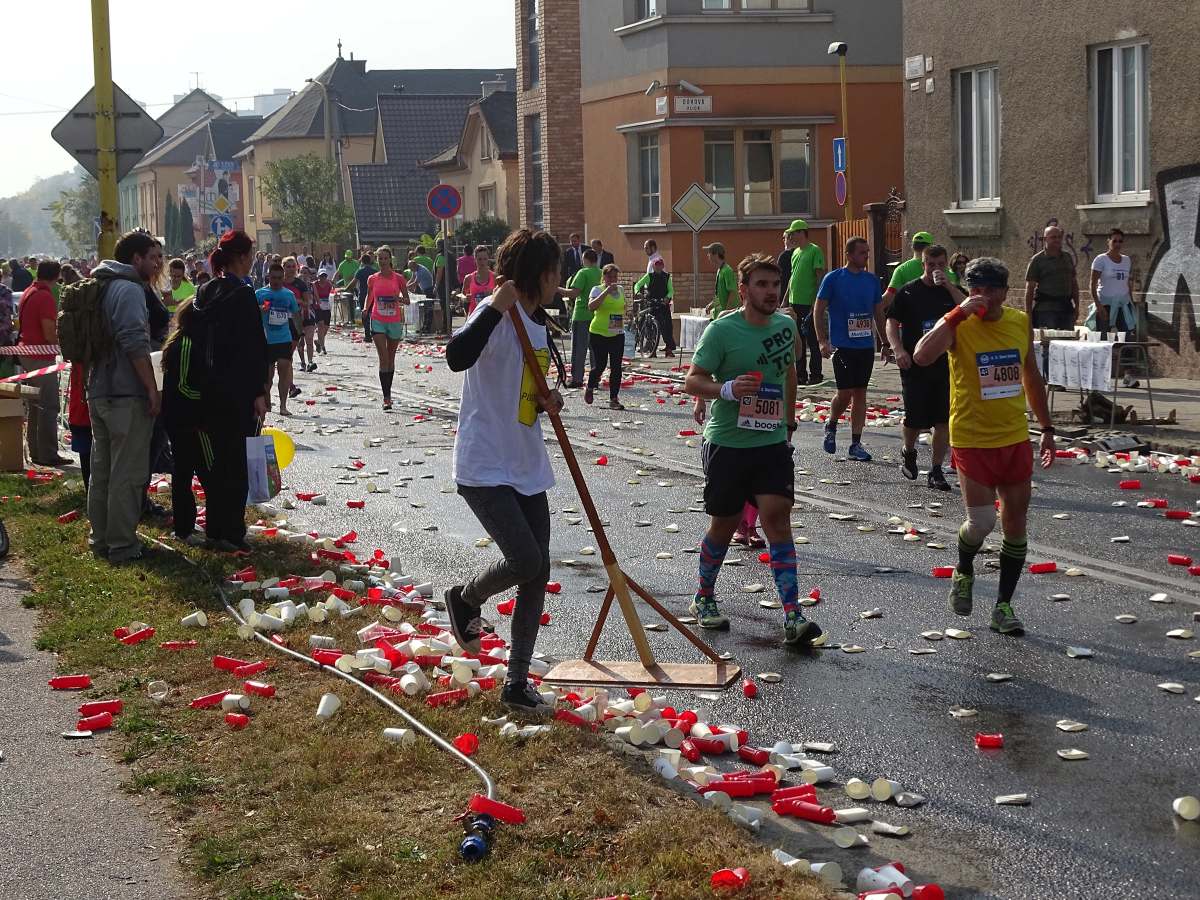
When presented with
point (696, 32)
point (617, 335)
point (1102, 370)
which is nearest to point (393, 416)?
point (617, 335)

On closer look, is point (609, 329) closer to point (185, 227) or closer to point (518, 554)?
point (518, 554)

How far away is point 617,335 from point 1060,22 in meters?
7.50

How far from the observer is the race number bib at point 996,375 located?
8094mm

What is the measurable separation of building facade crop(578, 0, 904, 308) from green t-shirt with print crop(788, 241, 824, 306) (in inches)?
487

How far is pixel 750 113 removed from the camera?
34875mm

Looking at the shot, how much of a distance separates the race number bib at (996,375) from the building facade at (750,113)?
25.8m

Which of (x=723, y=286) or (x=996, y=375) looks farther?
(x=723, y=286)

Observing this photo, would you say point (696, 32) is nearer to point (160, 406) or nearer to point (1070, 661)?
point (160, 406)

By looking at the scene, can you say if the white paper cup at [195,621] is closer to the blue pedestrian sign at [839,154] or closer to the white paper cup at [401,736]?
the white paper cup at [401,736]

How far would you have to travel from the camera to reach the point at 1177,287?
20.3m

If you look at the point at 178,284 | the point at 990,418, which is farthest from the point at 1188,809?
the point at 178,284

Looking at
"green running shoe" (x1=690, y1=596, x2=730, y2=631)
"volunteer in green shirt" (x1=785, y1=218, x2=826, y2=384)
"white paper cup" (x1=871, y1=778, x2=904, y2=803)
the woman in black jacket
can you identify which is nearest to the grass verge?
"white paper cup" (x1=871, y1=778, x2=904, y2=803)

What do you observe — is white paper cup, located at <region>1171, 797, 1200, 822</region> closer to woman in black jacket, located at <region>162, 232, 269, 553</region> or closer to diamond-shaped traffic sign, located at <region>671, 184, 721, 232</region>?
woman in black jacket, located at <region>162, 232, 269, 553</region>

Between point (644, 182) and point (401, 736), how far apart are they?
31.1 m
